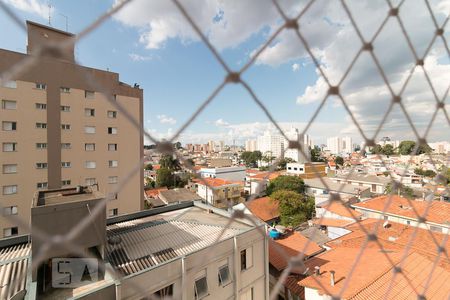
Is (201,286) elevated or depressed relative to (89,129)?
depressed

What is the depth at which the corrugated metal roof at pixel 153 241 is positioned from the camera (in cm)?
210

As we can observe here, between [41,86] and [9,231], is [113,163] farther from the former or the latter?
[9,231]

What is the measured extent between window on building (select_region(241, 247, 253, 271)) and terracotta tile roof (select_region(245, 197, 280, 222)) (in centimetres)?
529

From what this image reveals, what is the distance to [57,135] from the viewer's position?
5090 millimetres

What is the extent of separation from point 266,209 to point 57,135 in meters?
6.42

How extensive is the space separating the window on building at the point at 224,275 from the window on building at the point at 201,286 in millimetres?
194

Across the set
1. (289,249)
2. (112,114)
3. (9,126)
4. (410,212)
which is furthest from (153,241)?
(410,212)

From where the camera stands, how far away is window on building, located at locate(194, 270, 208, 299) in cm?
231

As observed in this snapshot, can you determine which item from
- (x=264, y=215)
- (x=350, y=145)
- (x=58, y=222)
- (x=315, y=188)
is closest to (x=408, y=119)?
(x=58, y=222)

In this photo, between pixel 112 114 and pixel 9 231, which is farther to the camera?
pixel 112 114

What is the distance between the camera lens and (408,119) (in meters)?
0.85

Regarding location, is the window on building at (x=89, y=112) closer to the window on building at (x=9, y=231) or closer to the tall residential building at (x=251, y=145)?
the window on building at (x=9, y=231)

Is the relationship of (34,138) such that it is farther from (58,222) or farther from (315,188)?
(315,188)

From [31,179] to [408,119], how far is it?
19.5 ft
